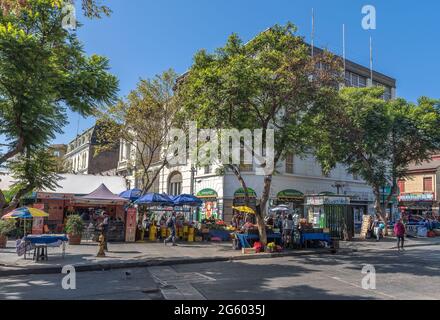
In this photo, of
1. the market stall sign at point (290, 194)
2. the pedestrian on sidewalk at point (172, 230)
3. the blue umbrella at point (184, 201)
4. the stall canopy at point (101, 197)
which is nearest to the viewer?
the pedestrian on sidewalk at point (172, 230)

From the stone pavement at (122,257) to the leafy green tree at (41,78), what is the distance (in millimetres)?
2787

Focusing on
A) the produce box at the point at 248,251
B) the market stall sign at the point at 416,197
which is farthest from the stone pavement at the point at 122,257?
the market stall sign at the point at 416,197

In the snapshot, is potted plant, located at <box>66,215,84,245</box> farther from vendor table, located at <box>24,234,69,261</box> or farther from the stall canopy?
vendor table, located at <box>24,234,69,261</box>

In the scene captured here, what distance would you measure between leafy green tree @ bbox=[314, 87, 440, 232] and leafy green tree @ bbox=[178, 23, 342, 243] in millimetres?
7950

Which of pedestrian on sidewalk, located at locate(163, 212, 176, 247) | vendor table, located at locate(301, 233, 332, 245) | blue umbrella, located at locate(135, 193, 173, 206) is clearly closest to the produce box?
vendor table, located at locate(301, 233, 332, 245)

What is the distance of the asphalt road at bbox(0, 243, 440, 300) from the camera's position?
9508mm

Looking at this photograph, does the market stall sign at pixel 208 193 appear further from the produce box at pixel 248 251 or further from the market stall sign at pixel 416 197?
the market stall sign at pixel 416 197

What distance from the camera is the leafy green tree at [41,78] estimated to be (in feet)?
40.0

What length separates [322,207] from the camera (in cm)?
2491

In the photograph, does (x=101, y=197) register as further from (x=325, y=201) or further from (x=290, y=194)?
(x=290, y=194)

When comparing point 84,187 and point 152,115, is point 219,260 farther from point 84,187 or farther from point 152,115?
point 84,187

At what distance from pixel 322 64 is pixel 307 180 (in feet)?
55.4

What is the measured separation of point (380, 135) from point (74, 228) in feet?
67.3
